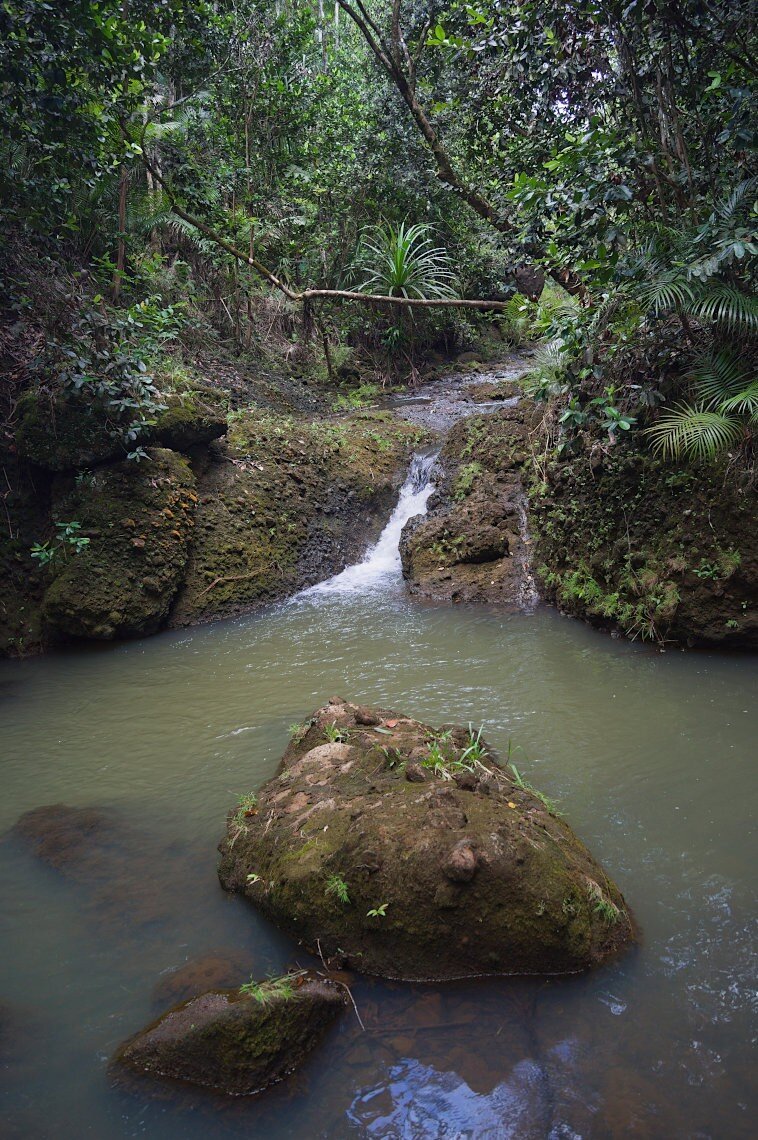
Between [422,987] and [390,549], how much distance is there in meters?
7.07

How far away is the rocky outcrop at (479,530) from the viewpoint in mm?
8234

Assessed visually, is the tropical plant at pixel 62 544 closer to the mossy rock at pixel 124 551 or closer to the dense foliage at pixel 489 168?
the mossy rock at pixel 124 551

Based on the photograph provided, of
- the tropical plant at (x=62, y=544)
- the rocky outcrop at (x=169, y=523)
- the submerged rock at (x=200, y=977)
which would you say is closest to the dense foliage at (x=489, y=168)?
the rocky outcrop at (x=169, y=523)

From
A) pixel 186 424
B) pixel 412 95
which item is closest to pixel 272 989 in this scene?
pixel 186 424

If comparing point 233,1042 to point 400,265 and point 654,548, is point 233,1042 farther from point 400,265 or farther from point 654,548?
point 400,265

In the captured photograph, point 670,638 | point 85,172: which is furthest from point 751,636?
point 85,172

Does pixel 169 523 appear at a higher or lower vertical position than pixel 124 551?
higher

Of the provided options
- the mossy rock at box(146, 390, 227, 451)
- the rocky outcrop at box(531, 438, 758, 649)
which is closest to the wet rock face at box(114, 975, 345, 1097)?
the rocky outcrop at box(531, 438, 758, 649)

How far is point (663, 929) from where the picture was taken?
3156 mm

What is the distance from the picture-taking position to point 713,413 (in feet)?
21.1

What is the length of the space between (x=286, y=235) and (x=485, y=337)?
5875 mm

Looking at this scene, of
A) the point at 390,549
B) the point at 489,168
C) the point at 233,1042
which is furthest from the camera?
the point at 489,168

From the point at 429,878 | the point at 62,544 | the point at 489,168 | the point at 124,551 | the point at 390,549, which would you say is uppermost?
the point at 489,168

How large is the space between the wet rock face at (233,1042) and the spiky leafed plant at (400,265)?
13.3 metres
